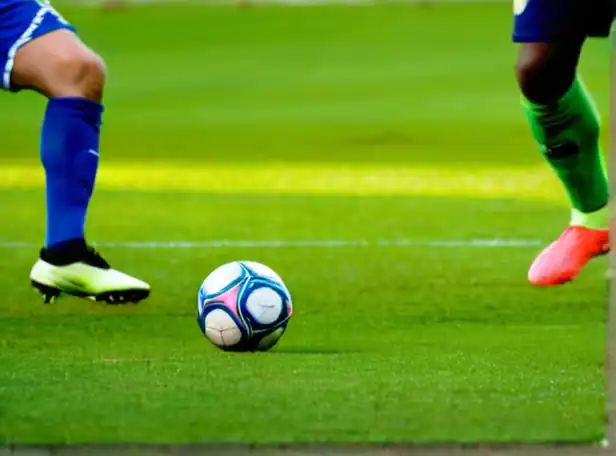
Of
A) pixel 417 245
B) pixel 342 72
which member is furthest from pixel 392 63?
pixel 417 245

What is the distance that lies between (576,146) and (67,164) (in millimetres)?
1646

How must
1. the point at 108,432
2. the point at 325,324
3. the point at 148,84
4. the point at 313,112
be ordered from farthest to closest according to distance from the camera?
the point at 148,84 → the point at 313,112 → the point at 325,324 → the point at 108,432

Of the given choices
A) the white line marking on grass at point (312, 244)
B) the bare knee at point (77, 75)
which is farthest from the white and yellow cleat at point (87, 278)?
the white line marking on grass at point (312, 244)

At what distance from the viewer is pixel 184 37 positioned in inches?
1119

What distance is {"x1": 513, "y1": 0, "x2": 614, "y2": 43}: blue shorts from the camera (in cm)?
518

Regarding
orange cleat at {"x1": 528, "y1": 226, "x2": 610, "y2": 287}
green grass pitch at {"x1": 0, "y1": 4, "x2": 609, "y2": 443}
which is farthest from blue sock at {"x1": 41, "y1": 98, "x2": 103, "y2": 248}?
orange cleat at {"x1": 528, "y1": 226, "x2": 610, "y2": 287}

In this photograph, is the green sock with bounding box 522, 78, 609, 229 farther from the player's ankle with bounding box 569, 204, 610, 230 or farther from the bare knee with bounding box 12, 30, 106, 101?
the bare knee with bounding box 12, 30, 106, 101

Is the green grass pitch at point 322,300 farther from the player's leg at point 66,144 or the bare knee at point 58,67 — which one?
the bare knee at point 58,67

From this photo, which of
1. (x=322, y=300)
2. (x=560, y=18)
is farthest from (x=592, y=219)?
(x=322, y=300)

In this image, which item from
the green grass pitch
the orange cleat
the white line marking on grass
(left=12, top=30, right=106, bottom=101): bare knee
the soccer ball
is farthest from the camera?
the white line marking on grass

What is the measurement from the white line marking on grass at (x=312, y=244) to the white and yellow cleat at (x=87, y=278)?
200cm

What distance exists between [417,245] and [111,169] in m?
6.50

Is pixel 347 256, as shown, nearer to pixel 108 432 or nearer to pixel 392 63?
→ pixel 108 432

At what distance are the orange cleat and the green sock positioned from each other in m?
0.04
